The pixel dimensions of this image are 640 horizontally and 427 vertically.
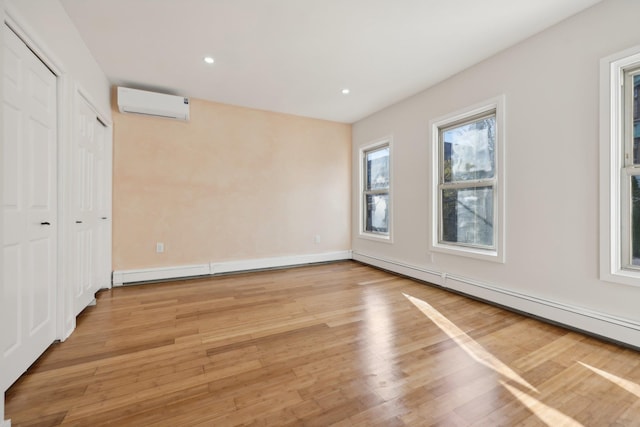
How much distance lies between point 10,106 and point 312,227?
3809mm

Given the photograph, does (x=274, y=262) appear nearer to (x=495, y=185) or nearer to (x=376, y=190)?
(x=376, y=190)

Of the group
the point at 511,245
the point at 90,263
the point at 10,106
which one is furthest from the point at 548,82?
the point at 90,263

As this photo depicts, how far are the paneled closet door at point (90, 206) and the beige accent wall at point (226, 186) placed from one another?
0.20m

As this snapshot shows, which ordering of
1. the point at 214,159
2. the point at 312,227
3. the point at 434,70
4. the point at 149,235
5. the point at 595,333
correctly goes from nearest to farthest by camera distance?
the point at 595,333 → the point at 434,70 → the point at 149,235 → the point at 214,159 → the point at 312,227

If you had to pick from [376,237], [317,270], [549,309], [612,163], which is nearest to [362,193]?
[376,237]

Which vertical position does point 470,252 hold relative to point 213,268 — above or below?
above

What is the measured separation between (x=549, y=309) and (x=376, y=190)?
2870 mm

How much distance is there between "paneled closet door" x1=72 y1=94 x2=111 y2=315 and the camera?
8.06ft

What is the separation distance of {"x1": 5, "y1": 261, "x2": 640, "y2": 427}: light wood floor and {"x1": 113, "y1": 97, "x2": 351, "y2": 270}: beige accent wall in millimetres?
1236

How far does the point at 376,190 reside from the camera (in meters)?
4.73

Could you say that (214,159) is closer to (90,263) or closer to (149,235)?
(149,235)

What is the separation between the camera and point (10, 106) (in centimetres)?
154

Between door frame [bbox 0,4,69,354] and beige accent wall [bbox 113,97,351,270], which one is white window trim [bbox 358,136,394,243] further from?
door frame [bbox 0,4,69,354]

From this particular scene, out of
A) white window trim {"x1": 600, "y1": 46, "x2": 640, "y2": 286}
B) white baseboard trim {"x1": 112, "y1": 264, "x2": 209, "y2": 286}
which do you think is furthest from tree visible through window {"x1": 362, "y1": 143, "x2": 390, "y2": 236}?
white baseboard trim {"x1": 112, "y1": 264, "x2": 209, "y2": 286}
